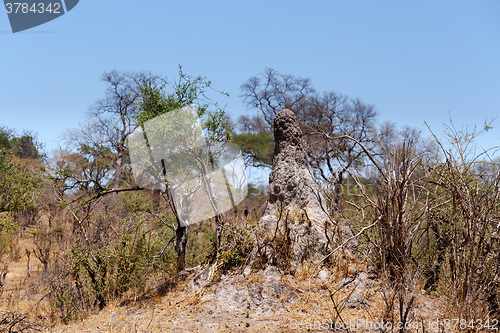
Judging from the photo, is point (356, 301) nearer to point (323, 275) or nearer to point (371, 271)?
point (323, 275)

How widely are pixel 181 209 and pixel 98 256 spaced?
174 centimetres

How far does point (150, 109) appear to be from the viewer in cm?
679

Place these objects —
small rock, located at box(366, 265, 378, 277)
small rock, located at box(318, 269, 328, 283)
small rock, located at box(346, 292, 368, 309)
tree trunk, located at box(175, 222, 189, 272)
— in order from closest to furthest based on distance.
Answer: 1. small rock, located at box(346, 292, 368, 309)
2. small rock, located at box(318, 269, 328, 283)
3. small rock, located at box(366, 265, 378, 277)
4. tree trunk, located at box(175, 222, 189, 272)

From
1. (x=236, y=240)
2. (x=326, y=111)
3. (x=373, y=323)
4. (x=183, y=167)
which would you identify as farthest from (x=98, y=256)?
(x=326, y=111)

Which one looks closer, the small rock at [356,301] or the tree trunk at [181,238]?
the small rock at [356,301]

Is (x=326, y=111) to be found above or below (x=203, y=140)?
above

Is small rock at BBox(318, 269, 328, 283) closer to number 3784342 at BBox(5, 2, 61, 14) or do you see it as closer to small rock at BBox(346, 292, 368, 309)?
small rock at BBox(346, 292, 368, 309)

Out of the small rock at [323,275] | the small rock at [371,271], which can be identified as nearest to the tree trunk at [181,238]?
the small rock at [323,275]

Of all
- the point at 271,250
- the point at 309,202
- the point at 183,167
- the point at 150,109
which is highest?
the point at 150,109

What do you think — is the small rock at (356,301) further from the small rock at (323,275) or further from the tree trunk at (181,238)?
the tree trunk at (181,238)

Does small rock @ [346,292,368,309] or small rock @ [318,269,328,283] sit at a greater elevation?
small rock @ [318,269,328,283]

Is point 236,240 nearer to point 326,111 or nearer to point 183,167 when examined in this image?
point 183,167


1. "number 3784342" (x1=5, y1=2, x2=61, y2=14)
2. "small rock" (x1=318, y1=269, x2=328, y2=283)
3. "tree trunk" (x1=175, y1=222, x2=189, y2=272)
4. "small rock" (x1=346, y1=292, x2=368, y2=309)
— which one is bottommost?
"small rock" (x1=346, y1=292, x2=368, y2=309)

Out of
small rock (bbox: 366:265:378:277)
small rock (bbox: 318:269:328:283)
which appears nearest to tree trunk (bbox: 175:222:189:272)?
small rock (bbox: 318:269:328:283)
